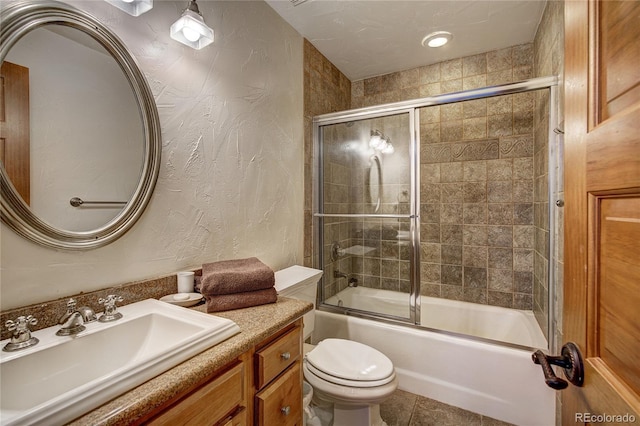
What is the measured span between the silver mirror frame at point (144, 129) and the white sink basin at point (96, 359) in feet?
0.89

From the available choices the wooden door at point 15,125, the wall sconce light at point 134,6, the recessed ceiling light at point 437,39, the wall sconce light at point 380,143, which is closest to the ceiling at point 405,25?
the recessed ceiling light at point 437,39

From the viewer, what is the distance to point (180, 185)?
4.13 feet

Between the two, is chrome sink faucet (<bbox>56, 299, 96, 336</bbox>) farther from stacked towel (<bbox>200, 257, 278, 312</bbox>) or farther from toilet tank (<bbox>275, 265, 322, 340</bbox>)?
toilet tank (<bbox>275, 265, 322, 340</bbox>)

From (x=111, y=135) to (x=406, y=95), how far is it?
7.82 feet

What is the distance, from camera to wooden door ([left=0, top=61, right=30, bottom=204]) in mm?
776

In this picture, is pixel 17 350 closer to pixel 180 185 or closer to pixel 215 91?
pixel 180 185

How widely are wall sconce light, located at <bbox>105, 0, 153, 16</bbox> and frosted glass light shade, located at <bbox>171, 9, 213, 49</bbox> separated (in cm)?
11

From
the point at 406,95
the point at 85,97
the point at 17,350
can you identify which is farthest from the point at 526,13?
the point at 17,350

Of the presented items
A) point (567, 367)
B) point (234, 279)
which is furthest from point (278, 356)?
point (567, 367)

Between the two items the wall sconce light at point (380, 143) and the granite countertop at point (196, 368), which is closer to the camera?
the granite countertop at point (196, 368)

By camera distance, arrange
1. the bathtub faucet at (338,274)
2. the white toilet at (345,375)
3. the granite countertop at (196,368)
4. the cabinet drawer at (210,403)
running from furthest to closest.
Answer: the bathtub faucet at (338,274) → the white toilet at (345,375) → the cabinet drawer at (210,403) → the granite countertop at (196,368)

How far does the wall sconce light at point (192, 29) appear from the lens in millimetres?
1100

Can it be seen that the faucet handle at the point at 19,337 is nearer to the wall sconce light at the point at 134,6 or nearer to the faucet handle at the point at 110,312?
the faucet handle at the point at 110,312

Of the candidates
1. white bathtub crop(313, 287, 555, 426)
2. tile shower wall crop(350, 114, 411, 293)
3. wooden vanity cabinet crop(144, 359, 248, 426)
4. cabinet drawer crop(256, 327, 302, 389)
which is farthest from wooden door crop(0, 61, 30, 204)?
white bathtub crop(313, 287, 555, 426)
